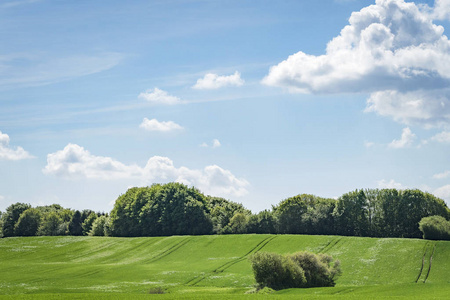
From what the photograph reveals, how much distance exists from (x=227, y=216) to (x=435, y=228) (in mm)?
64184

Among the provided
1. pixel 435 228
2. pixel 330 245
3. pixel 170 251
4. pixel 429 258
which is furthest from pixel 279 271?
pixel 170 251

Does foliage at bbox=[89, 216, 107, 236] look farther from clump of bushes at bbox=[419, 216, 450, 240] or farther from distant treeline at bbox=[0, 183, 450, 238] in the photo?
clump of bushes at bbox=[419, 216, 450, 240]

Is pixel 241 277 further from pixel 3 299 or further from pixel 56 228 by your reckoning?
pixel 56 228

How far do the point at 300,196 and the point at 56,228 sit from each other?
94.1 m

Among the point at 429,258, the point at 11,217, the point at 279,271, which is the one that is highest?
the point at 11,217

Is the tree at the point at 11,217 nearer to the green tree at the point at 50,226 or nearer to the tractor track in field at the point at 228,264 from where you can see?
the green tree at the point at 50,226

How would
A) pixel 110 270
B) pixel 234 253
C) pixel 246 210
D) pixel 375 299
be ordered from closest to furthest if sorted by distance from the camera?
pixel 375 299
pixel 110 270
pixel 234 253
pixel 246 210

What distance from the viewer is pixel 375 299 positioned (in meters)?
45.8

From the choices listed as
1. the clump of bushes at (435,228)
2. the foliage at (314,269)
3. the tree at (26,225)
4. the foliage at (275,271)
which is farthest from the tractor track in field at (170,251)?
the tree at (26,225)

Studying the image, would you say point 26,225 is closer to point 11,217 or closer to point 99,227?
point 11,217

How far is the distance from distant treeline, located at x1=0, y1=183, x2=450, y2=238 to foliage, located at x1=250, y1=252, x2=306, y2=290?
56332mm

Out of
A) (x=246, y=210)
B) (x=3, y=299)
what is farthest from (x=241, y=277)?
(x=246, y=210)

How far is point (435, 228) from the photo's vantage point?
99.3 metres

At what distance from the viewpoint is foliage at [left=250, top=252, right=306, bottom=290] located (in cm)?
6662
